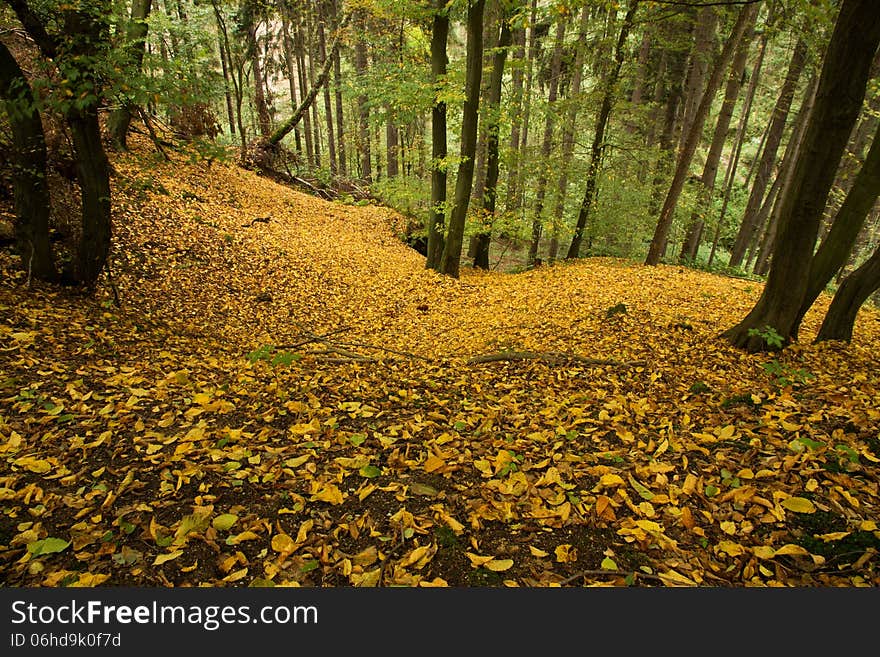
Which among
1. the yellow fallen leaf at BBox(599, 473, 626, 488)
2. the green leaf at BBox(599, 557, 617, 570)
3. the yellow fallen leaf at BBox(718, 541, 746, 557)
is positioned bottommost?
the yellow fallen leaf at BBox(599, 473, 626, 488)

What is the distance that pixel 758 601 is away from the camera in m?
2.03

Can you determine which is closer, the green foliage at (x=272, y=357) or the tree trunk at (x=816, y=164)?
the tree trunk at (x=816, y=164)

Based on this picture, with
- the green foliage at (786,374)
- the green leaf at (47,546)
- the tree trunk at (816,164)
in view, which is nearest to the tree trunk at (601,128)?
the tree trunk at (816,164)

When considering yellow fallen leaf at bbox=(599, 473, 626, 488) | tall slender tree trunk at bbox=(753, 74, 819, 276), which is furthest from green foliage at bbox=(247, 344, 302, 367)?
tall slender tree trunk at bbox=(753, 74, 819, 276)

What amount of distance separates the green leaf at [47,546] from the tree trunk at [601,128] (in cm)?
1259

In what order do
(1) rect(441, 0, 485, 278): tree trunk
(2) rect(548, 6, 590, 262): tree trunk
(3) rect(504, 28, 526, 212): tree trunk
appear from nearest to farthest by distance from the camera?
(1) rect(441, 0, 485, 278): tree trunk, (3) rect(504, 28, 526, 212): tree trunk, (2) rect(548, 6, 590, 262): tree trunk

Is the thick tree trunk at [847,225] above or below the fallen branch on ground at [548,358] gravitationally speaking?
above

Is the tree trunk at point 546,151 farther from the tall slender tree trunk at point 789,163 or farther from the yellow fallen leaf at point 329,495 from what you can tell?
the yellow fallen leaf at point 329,495

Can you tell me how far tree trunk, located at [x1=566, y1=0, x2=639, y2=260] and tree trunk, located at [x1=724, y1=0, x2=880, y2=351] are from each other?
708 centimetres

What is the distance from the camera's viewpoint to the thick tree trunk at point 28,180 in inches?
175

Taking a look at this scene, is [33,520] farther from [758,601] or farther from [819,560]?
[819,560]

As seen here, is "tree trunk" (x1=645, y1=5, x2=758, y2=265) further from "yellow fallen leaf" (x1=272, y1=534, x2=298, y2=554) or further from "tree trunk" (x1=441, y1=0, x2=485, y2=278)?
"yellow fallen leaf" (x1=272, y1=534, x2=298, y2=554)

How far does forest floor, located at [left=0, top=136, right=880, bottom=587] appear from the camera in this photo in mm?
2385

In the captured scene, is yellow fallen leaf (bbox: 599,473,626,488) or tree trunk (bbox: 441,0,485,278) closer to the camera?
yellow fallen leaf (bbox: 599,473,626,488)
